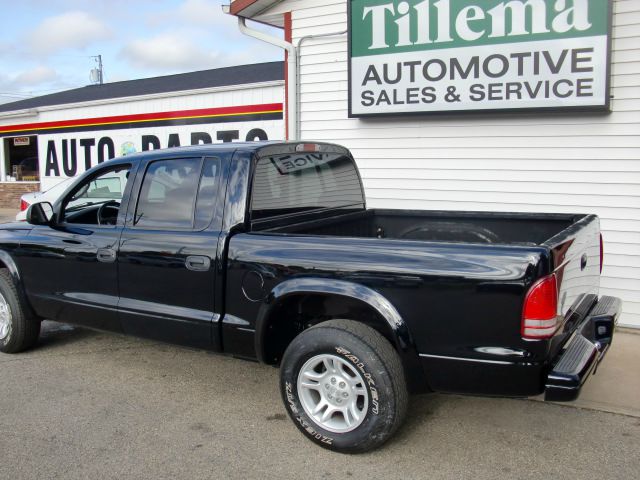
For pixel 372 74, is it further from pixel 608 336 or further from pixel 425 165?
pixel 608 336

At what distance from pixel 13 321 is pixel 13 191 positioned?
45.0ft

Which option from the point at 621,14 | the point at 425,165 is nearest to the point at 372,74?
the point at 425,165

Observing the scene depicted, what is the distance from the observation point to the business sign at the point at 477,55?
19.5 feet

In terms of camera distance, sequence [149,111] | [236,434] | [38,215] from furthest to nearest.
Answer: [149,111] → [38,215] → [236,434]

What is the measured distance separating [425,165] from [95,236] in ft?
12.8

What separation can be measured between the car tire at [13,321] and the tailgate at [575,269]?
4.14 meters

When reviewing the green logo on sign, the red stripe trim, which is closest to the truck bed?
the green logo on sign

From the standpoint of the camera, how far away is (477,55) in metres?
6.45

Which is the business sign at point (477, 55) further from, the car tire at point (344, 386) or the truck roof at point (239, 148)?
the car tire at point (344, 386)

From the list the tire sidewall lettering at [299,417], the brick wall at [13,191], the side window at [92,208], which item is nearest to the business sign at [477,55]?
the side window at [92,208]

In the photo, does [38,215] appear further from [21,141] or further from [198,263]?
[21,141]

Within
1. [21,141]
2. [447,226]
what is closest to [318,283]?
[447,226]

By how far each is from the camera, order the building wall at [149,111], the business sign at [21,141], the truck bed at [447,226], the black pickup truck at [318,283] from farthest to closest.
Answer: the business sign at [21,141], the building wall at [149,111], the truck bed at [447,226], the black pickup truck at [318,283]

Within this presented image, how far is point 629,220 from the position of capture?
19.7 feet
